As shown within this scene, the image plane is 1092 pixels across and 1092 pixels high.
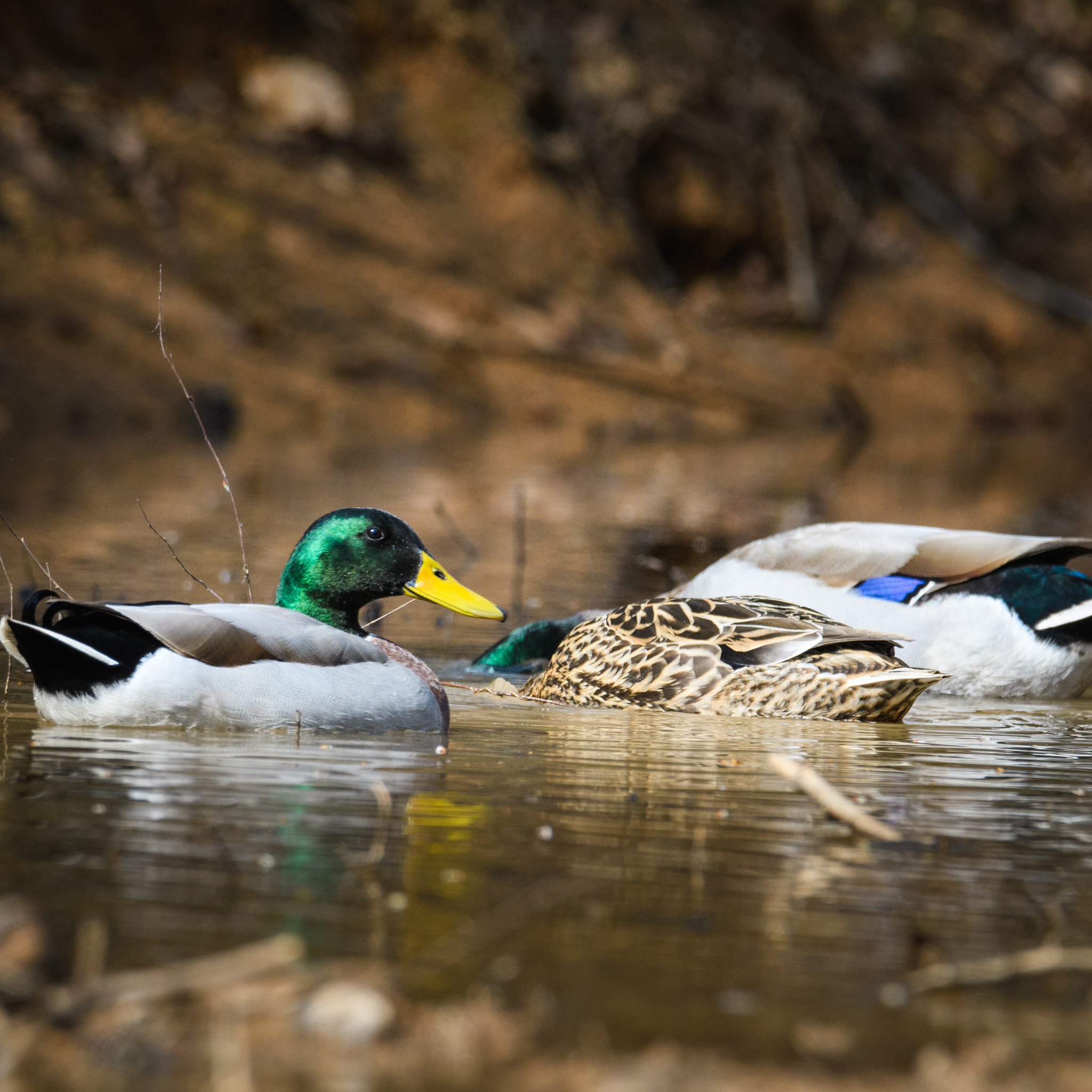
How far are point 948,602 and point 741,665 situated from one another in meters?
1.47

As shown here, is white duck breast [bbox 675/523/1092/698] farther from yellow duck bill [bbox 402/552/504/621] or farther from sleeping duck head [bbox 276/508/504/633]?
sleeping duck head [bbox 276/508/504/633]

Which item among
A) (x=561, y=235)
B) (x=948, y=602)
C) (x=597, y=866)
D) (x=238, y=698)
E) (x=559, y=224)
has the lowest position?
(x=597, y=866)

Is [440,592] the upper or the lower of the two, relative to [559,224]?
lower

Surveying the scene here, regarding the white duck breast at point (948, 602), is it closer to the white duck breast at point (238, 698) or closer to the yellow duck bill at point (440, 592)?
the yellow duck bill at point (440, 592)

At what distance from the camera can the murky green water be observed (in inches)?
128

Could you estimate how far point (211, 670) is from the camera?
18.9 ft

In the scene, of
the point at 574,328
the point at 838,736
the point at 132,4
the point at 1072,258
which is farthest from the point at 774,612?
the point at 1072,258

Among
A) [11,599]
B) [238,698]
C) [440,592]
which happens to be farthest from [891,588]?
[11,599]

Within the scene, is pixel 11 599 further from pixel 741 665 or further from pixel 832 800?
pixel 832 800

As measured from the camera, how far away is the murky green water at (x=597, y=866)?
3.24 m

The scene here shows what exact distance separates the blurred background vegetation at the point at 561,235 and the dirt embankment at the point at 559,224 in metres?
0.07

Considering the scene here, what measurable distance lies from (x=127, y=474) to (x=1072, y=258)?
24592mm

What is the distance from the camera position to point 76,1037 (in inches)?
115

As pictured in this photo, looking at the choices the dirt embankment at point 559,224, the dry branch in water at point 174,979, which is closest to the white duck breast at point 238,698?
the dry branch in water at point 174,979
